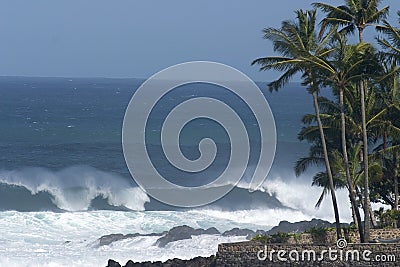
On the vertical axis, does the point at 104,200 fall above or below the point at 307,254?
above

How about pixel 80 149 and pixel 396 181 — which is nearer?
pixel 396 181

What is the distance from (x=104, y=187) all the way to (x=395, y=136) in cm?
3147

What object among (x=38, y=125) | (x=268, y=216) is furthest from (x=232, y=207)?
(x=38, y=125)

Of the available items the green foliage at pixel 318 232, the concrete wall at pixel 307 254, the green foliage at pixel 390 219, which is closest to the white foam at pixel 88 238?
the green foliage at pixel 318 232

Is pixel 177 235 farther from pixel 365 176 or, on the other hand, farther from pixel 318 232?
pixel 365 176

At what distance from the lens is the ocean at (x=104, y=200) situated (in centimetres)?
3600

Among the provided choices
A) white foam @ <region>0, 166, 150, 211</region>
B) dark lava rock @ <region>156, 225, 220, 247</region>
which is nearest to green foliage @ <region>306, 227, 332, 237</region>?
dark lava rock @ <region>156, 225, 220, 247</region>

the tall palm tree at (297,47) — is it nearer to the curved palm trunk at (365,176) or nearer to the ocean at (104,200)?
the curved palm trunk at (365,176)

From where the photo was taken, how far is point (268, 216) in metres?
50.7

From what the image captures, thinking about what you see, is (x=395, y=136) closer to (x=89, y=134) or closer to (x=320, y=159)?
(x=320, y=159)

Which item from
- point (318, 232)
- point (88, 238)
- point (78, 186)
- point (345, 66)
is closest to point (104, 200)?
point (78, 186)

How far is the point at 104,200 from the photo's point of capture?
55.4 meters

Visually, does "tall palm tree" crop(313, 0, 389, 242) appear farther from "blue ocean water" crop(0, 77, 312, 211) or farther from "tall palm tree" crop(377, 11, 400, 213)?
"blue ocean water" crop(0, 77, 312, 211)

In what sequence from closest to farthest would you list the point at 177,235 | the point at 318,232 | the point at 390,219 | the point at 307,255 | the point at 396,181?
the point at 307,255
the point at 318,232
the point at 390,219
the point at 396,181
the point at 177,235
